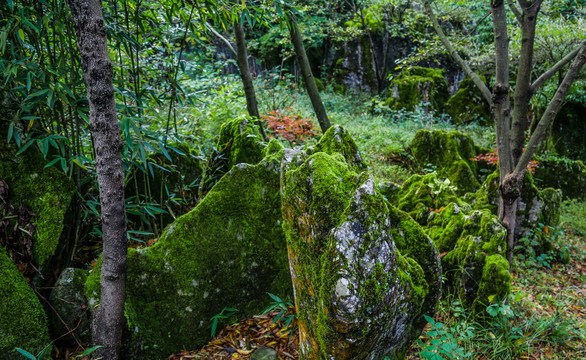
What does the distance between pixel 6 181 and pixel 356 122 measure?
9.28m

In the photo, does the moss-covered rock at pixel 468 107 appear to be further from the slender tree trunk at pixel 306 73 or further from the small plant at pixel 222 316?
the small plant at pixel 222 316

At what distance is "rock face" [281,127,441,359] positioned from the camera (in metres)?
1.71

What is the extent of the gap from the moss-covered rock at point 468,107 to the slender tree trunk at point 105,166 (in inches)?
479

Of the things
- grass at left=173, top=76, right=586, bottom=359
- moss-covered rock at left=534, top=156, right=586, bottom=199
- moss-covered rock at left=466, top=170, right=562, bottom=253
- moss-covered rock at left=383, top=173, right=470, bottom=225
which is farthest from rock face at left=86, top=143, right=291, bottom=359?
moss-covered rock at left=534, top=156, right=586, bottom=199

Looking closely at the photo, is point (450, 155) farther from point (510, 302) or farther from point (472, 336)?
point (472, 336)

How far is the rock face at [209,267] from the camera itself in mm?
2426

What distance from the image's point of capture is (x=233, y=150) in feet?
12.8

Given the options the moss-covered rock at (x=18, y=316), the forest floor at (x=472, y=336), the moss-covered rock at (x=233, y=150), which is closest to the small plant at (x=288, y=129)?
the moss-covered rock at (x=233, y=150)

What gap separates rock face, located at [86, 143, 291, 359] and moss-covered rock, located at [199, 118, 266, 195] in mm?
900

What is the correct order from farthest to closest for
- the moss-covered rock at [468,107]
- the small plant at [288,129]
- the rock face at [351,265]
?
the moss-covered rock at [468,107] → the small plant at [288,129] → the rock face at [351,265]

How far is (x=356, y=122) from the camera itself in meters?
10.5

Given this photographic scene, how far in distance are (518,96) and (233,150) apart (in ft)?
10.5

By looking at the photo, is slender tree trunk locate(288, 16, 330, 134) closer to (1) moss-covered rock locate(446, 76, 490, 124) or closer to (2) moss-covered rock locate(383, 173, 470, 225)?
(2) moss-covered rock locate(383, 173, 470, 225)

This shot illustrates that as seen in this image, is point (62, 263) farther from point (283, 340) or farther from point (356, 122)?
point (356, 122)
